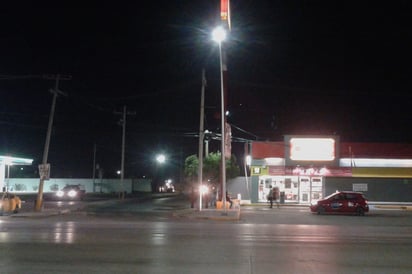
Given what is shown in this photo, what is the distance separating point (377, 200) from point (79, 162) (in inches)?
2871

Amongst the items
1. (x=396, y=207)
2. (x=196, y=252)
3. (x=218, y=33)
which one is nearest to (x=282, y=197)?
(x=396, y=207)

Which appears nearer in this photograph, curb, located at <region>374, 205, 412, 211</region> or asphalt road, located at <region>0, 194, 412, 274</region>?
asphalt road, located at <region>0, 194, 412, 274</region>

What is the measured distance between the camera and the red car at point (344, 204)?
110ft

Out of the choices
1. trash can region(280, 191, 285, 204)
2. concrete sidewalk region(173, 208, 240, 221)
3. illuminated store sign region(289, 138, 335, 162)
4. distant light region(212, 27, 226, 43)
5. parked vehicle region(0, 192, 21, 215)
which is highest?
distant light region(212, 27, 226, 43)

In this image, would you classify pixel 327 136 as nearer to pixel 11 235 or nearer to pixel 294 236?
pixel 294 236

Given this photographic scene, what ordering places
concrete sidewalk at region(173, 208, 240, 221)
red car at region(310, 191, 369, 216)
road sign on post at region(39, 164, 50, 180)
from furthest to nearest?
1. road sign on post at region(39, 164, 50, 180)
2. red car at region(310, 191, 369, 216)
3. concrete sidewalk at region(173, 208, 240, 221)

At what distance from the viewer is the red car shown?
33.5 meters

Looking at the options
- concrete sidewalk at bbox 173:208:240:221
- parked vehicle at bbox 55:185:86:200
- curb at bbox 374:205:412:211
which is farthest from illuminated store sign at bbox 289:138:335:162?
parked vehicle at bbox 55:185:86:200

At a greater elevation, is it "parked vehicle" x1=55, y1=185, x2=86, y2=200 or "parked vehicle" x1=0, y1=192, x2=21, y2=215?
"parked vehicle" x1=55, y1=185, x2=86, y2=200

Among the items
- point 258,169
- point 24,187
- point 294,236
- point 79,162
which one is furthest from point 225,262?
point 79,162

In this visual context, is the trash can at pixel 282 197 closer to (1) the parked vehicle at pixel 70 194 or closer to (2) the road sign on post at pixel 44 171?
(2) the road sign on post at pixel 44 171

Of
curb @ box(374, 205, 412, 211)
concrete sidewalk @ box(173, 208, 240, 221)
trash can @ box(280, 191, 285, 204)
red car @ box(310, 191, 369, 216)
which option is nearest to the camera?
concrete sidewalk @ box(173, 208, 240, 221)

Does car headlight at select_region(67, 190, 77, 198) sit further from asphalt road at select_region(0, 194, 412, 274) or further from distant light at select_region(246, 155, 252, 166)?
asphalt road at select_region(0, 194, 412, 274)

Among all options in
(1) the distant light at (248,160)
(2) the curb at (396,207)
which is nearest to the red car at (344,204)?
(2) the curb at (396,207)
